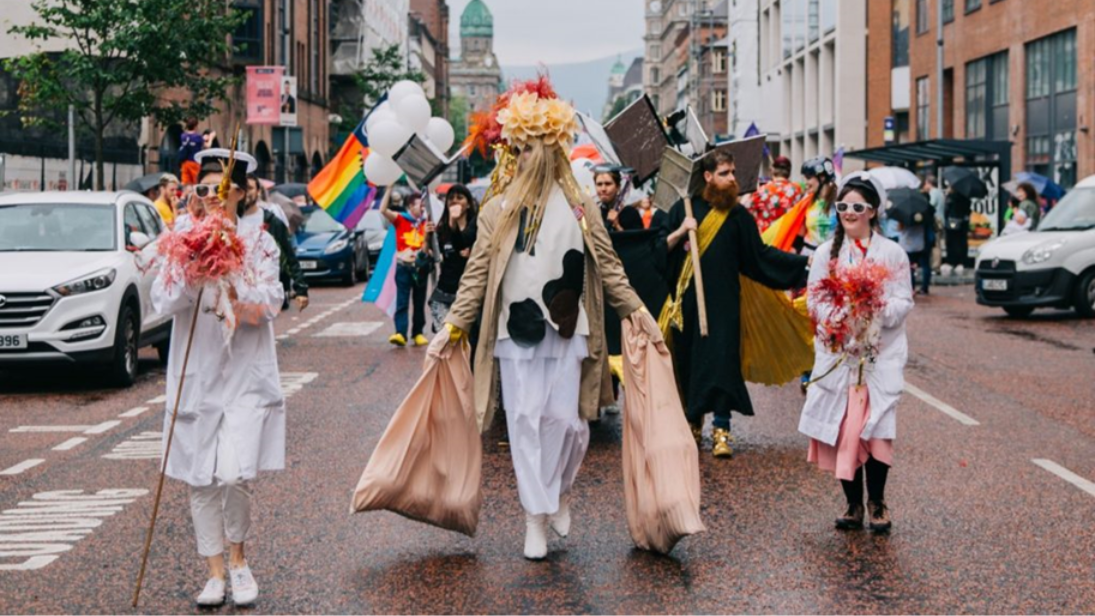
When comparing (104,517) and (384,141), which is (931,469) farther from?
(384,141)

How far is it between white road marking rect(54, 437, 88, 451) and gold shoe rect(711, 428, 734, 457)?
14.3 ft

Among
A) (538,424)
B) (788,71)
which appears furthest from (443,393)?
(788,71)

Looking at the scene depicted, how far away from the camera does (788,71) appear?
73.4 meters

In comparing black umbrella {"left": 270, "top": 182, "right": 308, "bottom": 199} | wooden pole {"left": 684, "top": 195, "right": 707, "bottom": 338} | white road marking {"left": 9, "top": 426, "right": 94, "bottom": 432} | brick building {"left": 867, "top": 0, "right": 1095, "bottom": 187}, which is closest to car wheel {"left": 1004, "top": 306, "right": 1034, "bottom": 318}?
brick building {"left": 867, "top": 0, "right": 1095, "bottom": 187}

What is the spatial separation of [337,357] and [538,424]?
10657 mm

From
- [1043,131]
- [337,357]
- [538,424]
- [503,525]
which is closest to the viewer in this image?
[538,424]

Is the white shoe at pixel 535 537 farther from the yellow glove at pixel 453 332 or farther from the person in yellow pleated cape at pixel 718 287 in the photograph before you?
the person in yellow pleated cape at pixel 718 287

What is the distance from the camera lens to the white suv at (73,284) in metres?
14.3

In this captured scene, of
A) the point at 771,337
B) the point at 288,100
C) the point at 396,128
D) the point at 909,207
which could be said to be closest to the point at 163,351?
the point at 396,128

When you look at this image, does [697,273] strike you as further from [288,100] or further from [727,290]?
[288,100]

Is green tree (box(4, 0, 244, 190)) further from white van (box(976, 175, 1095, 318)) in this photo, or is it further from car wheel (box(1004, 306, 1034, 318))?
car wheel (box(1004, 306, 1034, 318))

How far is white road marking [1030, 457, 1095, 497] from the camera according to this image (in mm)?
9070

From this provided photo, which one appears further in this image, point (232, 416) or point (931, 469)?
point (931, 469)

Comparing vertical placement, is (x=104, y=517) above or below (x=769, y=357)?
below
